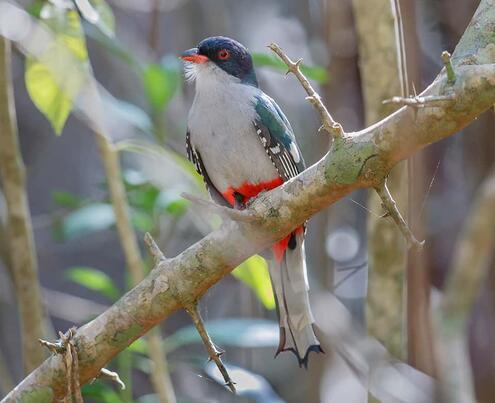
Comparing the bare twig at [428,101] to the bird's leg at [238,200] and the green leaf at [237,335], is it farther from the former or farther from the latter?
the green leaf at [237,335]

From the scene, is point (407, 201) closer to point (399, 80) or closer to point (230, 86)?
point (399, 80)

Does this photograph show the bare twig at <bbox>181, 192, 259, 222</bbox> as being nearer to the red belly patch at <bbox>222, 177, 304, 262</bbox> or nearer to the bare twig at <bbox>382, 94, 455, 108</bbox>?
the bare twig at <bbox>382, 94, 455, 108</bbox>

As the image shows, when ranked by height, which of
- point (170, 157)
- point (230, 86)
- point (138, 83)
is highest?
point (138, 83)

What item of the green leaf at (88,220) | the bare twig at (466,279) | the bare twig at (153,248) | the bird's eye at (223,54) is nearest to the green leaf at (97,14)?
the bird's eye at (223,54)

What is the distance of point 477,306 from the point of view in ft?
16.9

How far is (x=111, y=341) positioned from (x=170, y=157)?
3.36ft

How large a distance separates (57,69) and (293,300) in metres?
1.13

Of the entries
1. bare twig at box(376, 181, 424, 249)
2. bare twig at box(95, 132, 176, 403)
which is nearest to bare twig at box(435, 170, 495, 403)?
bare twig at box(95, 132, 176, 403)

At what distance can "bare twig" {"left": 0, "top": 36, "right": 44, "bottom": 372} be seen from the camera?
12.0 ft

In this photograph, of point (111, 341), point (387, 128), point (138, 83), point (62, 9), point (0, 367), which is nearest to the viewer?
point (387, 128)

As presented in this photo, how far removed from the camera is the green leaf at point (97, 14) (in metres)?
3.03

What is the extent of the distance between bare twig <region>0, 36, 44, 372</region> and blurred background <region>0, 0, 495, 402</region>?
0.92 ft

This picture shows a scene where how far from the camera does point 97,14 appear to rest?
3.14 m

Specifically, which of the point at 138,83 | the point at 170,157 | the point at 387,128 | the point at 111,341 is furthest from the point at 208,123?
the point at 138,83
